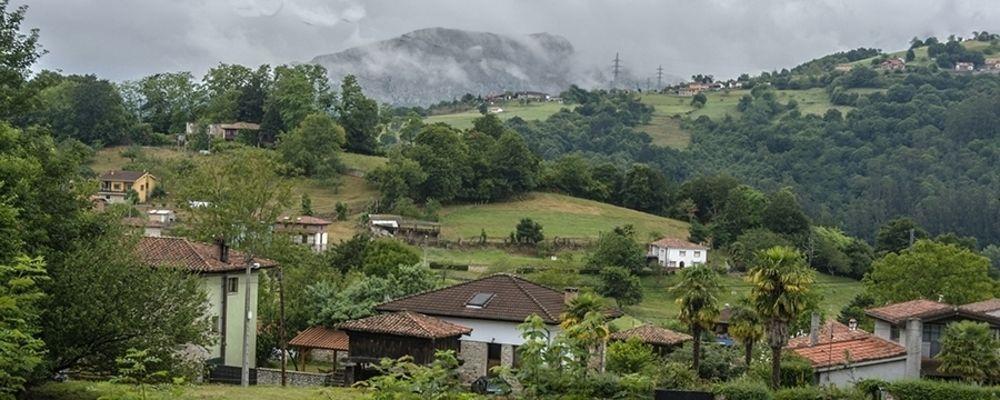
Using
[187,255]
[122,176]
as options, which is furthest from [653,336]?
[122,176]

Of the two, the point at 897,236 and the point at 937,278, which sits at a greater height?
the point at 897,236

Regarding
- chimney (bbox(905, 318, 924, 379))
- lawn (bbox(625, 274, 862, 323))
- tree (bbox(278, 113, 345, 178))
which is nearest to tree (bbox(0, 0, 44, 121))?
chimney (bbox(905, 318, 924, 379))

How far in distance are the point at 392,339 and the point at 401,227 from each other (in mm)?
53404

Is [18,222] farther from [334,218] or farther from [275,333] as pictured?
[334,218]

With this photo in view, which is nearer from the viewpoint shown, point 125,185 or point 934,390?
point 934,390

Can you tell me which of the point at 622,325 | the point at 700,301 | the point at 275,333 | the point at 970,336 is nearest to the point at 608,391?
the point at 700,301

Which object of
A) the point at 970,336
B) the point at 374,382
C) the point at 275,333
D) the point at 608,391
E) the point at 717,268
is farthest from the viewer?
the point at 717,268

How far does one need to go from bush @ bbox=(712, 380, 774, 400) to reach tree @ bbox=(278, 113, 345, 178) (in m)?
76.7

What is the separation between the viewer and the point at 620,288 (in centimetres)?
7381

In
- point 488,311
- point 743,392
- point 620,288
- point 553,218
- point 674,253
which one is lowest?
point 620,288

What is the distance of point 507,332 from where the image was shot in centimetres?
4175

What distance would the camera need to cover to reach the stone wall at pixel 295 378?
3772 centimetres

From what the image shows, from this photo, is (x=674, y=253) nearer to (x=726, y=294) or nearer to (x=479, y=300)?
(x=726, y=294)

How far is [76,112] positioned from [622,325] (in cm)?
7584
